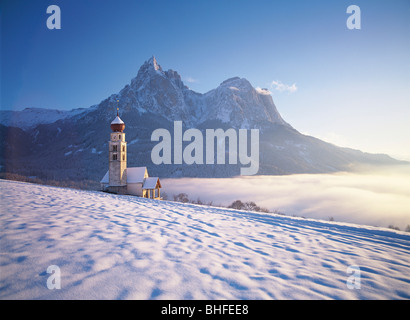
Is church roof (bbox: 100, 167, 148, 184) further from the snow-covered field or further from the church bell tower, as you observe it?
the snow-covered field

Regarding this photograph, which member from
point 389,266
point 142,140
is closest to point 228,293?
point 389,266

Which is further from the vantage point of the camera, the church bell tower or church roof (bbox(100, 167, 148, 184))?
church roof (bbox(100, 167, 148, 184))

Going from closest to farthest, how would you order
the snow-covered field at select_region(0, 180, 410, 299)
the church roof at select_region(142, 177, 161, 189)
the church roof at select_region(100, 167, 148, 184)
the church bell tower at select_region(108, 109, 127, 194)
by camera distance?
the snow-covered field at select_region(0, 180, 410, 299) → the church bell tower at select_region(108, 109, 127, 194) → the church roof at select_region(142, 177, 161, 189) → the church roof at select_region(100, 167, 148, 184)

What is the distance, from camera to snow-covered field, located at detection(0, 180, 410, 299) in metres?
3.60

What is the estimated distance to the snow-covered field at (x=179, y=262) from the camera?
11.8ft

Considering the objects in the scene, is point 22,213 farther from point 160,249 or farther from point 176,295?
point 176,295

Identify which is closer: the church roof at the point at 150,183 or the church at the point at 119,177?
the church at the point at 119,177

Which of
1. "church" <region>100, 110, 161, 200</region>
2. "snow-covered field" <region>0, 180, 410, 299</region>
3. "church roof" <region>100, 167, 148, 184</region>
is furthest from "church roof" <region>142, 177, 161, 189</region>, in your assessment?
"snow-covered field" <region>0, 180, 410, 299</region>

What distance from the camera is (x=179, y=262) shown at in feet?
15.5

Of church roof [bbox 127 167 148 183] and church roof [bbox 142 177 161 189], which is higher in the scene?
church roof [bbox 127 167 148 183]

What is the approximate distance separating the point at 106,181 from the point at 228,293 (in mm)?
34440

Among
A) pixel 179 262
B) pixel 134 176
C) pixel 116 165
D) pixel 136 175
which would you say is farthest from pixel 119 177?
pixel 179 262

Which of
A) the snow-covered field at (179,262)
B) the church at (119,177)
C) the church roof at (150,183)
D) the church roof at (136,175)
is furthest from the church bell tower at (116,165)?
the snow-covered field at (179,262)

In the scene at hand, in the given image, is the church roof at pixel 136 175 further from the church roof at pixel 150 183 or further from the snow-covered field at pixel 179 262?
the snow-covered field at pixel 179 262
